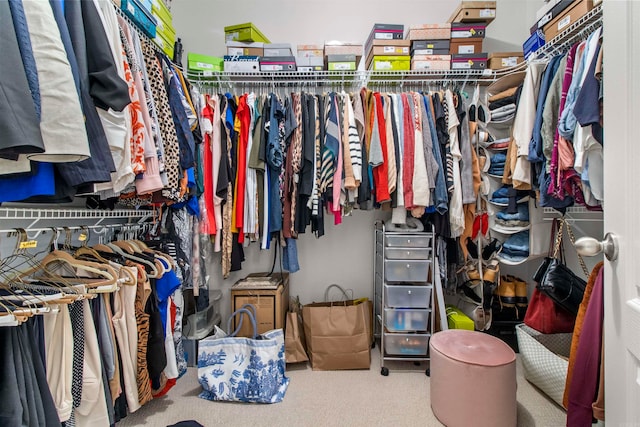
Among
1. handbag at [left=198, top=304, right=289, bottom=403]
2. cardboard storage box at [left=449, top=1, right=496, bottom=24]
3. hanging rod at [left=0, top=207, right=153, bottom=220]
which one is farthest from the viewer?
cardboard storage box at [left=449, top=1, right=496, bottom=24]

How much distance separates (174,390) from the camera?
6.32ft

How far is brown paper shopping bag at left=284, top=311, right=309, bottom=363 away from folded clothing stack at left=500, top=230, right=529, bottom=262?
1.47 meters

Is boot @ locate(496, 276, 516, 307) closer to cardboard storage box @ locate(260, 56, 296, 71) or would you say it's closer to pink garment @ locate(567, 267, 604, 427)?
pink garment @ locate(567, 267, 604, 427)

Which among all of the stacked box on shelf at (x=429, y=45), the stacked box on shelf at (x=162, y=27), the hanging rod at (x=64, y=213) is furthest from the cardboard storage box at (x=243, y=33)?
the hanging rod at (x=64, y=213)

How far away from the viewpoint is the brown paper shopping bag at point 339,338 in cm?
212

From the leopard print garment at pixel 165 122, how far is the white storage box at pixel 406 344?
1572mm

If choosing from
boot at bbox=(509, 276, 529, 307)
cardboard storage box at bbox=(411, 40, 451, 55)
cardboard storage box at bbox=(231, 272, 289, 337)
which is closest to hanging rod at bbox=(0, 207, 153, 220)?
cardboard storage box at bbox=(231, 272, 289, 337)

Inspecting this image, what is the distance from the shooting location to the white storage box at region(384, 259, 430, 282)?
2.15 m

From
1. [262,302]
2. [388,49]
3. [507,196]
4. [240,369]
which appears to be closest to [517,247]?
[507,196]

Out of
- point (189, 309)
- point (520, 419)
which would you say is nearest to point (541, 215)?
point (520, 419)

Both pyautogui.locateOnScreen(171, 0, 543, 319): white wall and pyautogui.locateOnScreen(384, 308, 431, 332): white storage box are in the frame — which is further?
pyautogui.locateOnScreen(171, 0, 543, 319): white wall

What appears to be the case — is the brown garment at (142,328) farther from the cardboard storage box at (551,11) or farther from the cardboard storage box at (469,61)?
the cardboard storage box at (551,11)

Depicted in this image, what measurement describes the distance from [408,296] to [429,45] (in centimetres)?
174

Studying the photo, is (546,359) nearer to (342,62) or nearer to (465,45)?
(465,45)
